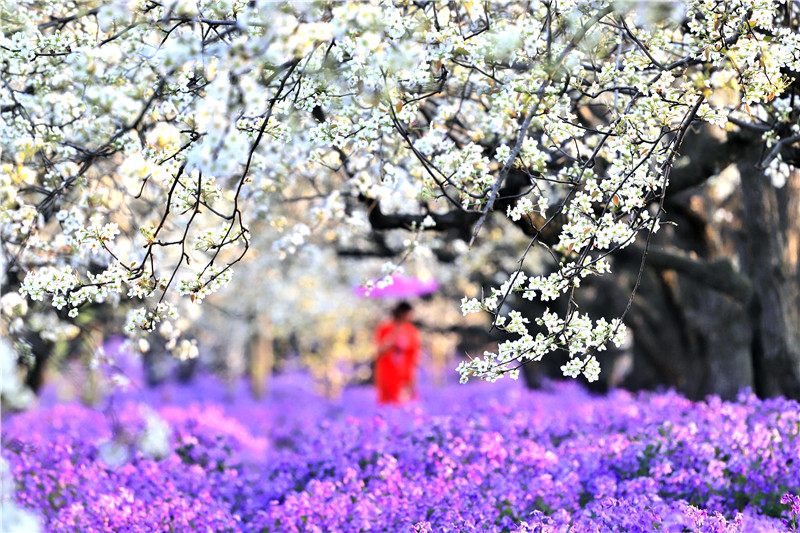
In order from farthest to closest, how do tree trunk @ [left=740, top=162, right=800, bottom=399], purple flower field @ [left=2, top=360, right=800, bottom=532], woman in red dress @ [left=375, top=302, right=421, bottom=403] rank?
woman in red dress @ [left=375, top=302, right=421, bottom=403]
tree trunk @ [left=740, top=162, right=800, bottom=399]
purple flower field @ [left=2, top=360, right=800, bottom=532]

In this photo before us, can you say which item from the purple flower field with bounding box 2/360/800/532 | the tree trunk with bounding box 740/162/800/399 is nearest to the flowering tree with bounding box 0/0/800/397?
the purple flower field with bounding box 2/360/800/532

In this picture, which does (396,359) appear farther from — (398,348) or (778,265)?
(778,265)

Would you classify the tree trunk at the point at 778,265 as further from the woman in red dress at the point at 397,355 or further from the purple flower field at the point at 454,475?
the woman in red dress at the point at 397,355

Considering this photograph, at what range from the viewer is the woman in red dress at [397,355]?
44.8 feet

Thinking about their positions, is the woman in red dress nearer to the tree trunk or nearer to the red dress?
the red dress

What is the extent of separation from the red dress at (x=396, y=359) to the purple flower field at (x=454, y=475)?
5.29 metres

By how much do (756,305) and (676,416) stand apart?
8.75 ft

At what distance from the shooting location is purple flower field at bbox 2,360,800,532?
498cm

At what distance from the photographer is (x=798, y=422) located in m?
6.06

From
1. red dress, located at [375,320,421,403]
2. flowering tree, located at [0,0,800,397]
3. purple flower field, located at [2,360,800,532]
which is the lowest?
purple flower field, located at [2,360,800,532]

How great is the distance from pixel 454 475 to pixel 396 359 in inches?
309

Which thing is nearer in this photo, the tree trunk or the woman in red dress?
the tree trunk

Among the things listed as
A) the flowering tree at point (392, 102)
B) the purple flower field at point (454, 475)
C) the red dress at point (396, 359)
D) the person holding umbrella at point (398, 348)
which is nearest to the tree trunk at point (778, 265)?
the purple flower field at point (454, 475)

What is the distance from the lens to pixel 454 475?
5.85m
